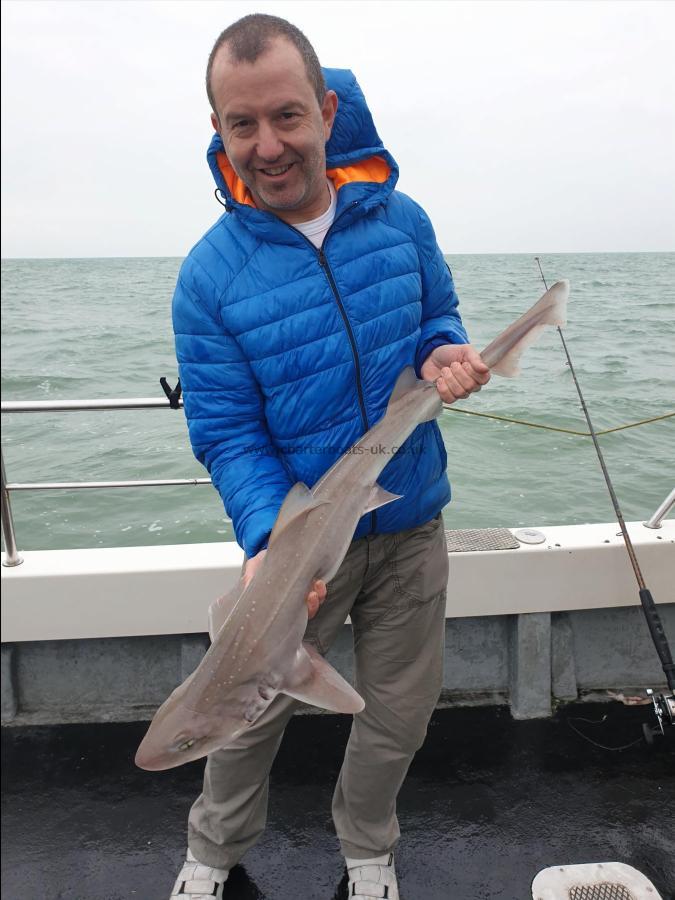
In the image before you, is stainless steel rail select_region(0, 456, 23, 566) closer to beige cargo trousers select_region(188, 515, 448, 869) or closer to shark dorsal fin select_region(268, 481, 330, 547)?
beige cargo trousers select_region(188, 515, 448, 869)

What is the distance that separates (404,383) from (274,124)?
0.82 meters

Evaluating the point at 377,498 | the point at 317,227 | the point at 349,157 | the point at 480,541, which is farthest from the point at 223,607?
the point at 480,541

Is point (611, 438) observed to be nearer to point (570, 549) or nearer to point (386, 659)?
point (570, 549)

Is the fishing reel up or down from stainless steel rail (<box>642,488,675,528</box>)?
down

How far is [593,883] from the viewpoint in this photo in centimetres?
255

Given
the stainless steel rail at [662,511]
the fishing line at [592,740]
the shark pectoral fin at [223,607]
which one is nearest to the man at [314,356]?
the shark pectoral fin at [223,607]

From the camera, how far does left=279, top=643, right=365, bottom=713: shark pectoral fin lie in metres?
1.85

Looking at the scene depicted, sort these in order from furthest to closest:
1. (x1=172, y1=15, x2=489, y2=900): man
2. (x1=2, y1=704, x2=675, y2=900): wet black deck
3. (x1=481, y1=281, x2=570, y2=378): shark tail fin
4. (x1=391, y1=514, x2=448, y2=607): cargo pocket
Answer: (x1=2, y1=704, x2=675, y2=900): wet black deck
(x1=391, y1=514, x2=448, y2=607): cargo pocket
(x1=481, y1=281, x2=570, y2=378): shark tail fin
(x1=172, y1=15, x2=489, y2=900): man

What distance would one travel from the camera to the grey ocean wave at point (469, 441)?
930cm

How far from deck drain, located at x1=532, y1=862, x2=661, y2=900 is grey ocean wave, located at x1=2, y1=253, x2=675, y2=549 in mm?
2732

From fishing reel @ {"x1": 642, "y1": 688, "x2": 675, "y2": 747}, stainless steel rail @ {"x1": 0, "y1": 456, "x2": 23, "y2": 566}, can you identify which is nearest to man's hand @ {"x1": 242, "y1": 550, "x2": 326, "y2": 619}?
stainless steel rail @ {"x1": 0, "y1": 456, "x2": 23, "y2": 566}

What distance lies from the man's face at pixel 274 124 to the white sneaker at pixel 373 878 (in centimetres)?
228

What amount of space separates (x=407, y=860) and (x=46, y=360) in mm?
20292

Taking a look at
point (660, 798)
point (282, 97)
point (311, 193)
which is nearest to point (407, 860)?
point (660, 798)
